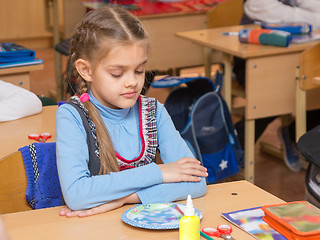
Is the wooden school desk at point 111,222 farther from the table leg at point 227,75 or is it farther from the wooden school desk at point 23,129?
the table leg at point 227,75

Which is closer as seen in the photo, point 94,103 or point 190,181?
point 190,181

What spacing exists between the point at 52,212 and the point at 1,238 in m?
0.51

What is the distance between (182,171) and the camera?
142cm

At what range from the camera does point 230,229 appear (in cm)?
116

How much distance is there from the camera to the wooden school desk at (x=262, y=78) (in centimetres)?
293

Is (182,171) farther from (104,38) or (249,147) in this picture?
(249,147)

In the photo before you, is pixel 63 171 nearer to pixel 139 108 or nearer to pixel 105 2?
pixel 139 108

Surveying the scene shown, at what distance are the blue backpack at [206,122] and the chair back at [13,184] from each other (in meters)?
1.18

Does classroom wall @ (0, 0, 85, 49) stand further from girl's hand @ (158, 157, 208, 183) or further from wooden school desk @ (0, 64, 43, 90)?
girl's hand @ (158, 157, 208, 183)

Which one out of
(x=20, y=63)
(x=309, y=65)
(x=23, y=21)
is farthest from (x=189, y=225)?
(x=23, y=21)

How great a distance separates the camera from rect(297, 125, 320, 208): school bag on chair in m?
2.08

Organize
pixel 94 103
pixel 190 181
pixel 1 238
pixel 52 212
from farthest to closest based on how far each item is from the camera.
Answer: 1. pixel 94 103
2. pixel 190 181
3. pixel 52 212
4. pixel 1 238

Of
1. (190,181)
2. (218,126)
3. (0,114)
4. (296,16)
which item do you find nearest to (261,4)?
(296,16)

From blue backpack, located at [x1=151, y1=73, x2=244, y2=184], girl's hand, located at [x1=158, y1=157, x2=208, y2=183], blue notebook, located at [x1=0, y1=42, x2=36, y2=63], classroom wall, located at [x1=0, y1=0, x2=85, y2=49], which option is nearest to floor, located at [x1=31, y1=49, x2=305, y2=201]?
blue notebook, located at [x1=0, y1=42, x2=36, y2=63]
